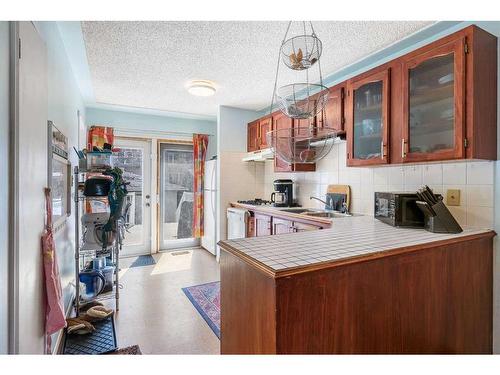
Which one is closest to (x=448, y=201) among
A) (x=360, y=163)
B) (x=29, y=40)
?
(x=360, y=163)

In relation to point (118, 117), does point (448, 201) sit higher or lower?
lower

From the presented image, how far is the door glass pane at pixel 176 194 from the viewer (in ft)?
15.3

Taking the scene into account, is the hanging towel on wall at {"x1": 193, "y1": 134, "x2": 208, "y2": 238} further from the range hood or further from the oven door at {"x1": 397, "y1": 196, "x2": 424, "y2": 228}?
the oven door at {"x1": 397, "y1": 196, "x2": 424, "y2": 228}

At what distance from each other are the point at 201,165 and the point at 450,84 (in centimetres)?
375

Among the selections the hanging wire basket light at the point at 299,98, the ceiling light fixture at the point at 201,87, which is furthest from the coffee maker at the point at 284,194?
the hanging wire basket light at the point at 299,98

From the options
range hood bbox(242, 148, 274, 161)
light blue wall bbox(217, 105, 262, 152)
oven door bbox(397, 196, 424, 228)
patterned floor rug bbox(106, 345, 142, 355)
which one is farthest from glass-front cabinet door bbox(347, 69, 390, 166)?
patterned floor rug bbox(106, 345, 142, 355)

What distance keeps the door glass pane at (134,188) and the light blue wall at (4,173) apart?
3.55m

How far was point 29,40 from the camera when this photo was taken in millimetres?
1234

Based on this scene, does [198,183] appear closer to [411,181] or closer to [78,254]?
[78,254]

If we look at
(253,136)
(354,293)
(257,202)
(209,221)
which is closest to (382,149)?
(354,293)

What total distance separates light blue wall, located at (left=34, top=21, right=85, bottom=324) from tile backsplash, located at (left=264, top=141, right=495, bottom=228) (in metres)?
2.66

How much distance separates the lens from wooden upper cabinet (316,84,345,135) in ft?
8.16

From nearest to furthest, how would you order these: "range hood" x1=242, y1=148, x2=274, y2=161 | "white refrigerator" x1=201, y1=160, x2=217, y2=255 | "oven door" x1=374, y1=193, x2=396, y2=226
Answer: "oven door" x1=374, y1=193, x2=396, y2=226
"range hood" x1=242, y1=148, x2=274, y2=161
"white refrigerator" x1=201, y1=160, x2=217, y2=255
